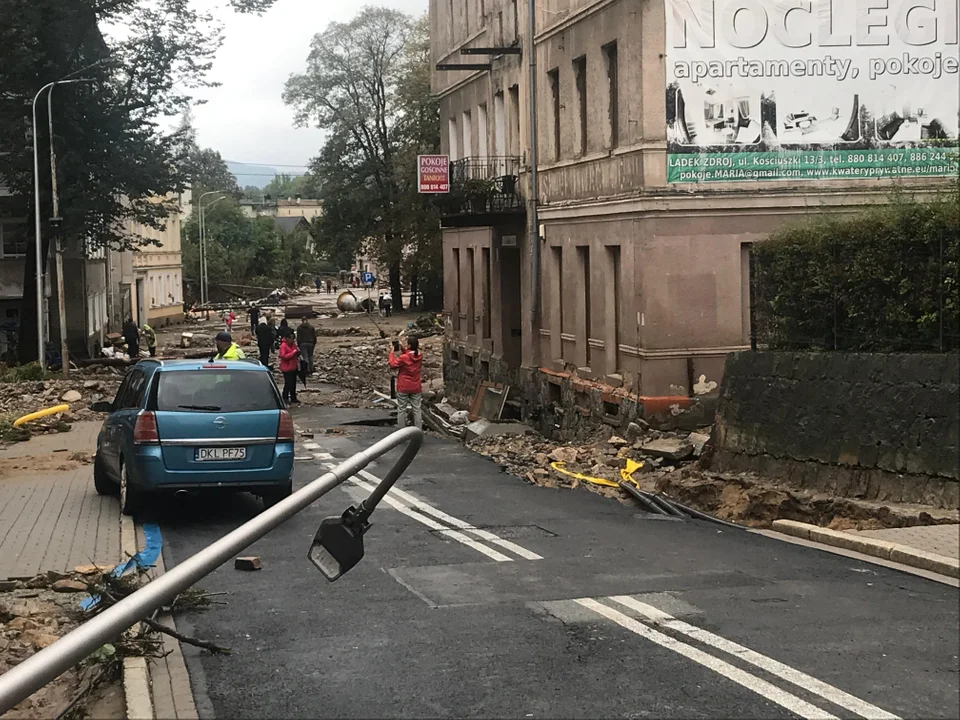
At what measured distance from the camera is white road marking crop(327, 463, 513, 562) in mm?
11308

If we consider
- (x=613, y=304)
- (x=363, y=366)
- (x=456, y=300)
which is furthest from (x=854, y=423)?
(x=363, y=366)

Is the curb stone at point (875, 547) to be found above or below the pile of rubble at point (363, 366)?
above

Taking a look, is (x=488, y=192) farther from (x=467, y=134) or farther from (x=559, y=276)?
(x=467, y=134)

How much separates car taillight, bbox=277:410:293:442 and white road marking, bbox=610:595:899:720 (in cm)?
531

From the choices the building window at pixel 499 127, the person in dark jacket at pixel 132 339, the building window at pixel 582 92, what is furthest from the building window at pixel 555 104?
the person in dark jacket at pixel 132 339

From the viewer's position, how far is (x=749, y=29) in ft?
57.7

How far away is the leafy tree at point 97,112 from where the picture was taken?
39.2 meters

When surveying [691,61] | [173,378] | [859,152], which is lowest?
Answer: [173,378]

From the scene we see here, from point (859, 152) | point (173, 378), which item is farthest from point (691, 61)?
point (173, 378)

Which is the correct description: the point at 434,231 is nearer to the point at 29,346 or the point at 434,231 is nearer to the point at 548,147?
the point at 29,346

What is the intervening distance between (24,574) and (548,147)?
17.0m

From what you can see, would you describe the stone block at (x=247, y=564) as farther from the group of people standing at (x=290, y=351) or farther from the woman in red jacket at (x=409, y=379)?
the group of people standing at (x=290, y=351)

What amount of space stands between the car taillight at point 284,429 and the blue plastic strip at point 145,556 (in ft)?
4.94

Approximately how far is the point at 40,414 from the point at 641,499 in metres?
15.3
